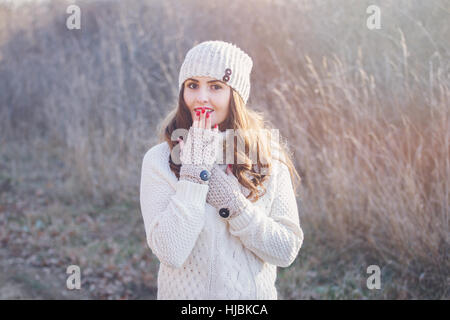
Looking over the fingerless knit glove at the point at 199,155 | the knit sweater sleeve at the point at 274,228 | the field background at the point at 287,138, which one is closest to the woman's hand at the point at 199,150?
the fingerless knit glove at the point at 199,155

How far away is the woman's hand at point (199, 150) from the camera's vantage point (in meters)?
1.85

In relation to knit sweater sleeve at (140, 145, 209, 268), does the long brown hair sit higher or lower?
higher

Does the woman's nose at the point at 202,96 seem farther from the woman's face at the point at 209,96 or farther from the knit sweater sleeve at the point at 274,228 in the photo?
the knit sweater sleeve at the point at 274,228

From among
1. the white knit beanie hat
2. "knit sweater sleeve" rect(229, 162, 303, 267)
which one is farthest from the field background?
the white knit beanie hat

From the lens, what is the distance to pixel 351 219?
3.99 m

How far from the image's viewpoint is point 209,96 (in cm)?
200

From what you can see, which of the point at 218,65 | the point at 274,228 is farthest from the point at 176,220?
the point at 218,65

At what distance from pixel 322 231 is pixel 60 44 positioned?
521 centimetres

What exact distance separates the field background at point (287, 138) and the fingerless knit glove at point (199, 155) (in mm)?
2151

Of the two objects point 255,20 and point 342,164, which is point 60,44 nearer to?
point 255,20

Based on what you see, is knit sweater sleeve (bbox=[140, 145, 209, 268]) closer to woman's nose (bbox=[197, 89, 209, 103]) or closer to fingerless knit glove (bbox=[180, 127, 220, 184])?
fingerless knit glove (bbox=[180, 127, 220, 184])

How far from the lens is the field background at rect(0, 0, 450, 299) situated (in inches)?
145

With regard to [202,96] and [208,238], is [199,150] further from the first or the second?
[208,238]
